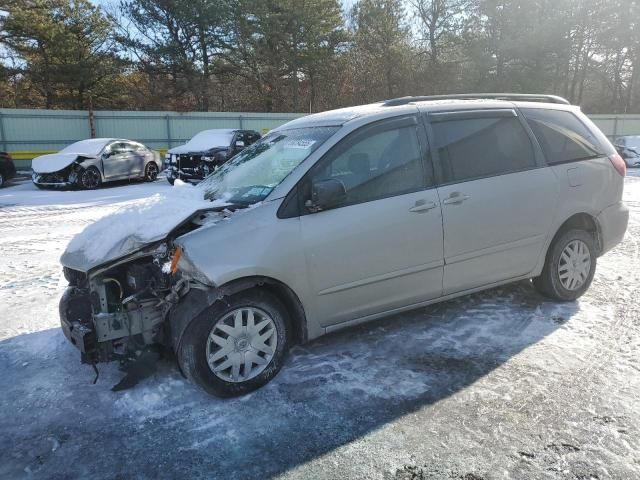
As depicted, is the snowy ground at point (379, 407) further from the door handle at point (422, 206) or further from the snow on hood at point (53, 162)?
the snow on hood at point (53, 162)

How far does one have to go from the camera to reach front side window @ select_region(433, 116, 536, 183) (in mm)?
4035

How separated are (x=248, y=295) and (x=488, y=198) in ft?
6.99

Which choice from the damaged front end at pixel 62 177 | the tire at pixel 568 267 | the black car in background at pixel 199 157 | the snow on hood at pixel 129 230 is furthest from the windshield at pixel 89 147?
the tire at pixel 568 267

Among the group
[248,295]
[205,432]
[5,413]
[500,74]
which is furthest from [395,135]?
[500,74]

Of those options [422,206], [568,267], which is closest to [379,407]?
[422,206]

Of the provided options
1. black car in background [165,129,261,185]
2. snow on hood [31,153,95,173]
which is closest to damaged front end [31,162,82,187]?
snow on hood [31,153,95,173]

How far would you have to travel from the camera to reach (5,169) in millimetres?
15648

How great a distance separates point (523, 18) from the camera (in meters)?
31.6

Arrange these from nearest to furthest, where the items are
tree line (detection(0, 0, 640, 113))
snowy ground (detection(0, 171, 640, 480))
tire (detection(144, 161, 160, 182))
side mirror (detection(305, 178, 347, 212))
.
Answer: snowy ground (detection(0, 171, 640, 480)) < side mirror (detection(305, 178, 347, 212)) < tire (detection(144, 161, 160, 182)) < tree line (detection(0, 0, 640, 113))

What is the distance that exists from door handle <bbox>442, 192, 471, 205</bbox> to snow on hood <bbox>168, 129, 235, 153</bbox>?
11.4m

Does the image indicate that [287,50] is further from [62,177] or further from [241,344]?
[241,344]

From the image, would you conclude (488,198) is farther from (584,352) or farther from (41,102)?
(41,102)

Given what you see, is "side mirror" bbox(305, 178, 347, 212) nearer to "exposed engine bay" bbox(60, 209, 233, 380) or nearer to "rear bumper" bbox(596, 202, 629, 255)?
"exposed engine bay" bbox(60, 209, 233, 380)

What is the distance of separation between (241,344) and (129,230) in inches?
42.2
